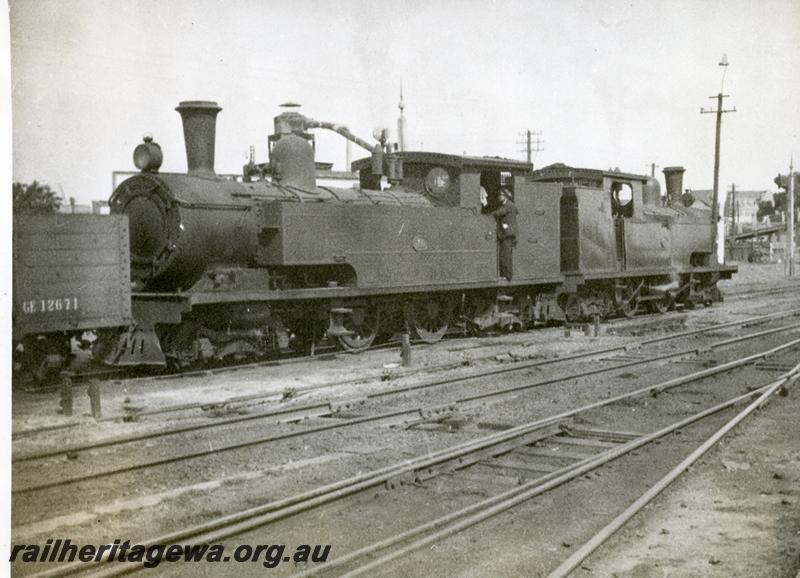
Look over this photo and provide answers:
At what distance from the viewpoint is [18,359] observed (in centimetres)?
966

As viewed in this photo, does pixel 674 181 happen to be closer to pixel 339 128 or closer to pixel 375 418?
pixel 339 128

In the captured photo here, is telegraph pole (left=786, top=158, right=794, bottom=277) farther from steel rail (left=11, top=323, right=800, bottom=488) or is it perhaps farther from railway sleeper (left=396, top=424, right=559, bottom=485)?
railway sleeper (left=396, top=424, right=559, bottom=485)

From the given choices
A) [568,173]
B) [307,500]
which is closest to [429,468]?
[307,500]

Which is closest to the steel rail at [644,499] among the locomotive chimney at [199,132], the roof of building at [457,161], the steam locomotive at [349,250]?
the steam locomotive at [349,250]

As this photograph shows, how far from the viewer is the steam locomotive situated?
11.1m

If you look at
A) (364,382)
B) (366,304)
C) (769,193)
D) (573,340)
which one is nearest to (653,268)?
(573,340)

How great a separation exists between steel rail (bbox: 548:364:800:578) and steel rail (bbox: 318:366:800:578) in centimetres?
47

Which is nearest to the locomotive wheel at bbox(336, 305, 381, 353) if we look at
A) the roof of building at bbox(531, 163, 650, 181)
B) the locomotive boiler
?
the locomotive boiler

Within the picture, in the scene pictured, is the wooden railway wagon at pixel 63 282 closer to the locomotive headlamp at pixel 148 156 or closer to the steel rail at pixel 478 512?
the locomotive headlamp at pixel 148 156

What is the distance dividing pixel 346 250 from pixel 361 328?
1565 mm

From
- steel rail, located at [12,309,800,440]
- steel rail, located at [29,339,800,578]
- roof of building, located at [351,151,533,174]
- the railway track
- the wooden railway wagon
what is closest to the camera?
steel rail, located at [29,339,800,578]

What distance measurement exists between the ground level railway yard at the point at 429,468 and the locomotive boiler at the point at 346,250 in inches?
37.5

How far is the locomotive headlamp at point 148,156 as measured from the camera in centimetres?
A: 1108

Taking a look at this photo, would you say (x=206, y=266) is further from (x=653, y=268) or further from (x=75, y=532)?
(x=653, y=268)
